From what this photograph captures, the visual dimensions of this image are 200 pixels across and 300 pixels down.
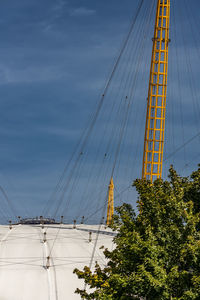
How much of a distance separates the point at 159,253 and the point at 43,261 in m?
27.4

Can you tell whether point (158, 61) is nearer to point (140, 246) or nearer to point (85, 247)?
point (85, 247)

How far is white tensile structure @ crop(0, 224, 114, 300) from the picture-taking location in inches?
1807

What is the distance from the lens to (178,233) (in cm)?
2933

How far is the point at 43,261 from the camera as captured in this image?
53.8 m

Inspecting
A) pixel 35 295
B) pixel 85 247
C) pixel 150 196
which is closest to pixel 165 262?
pixel 150 196

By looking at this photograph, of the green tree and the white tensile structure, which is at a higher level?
the white tensile structure

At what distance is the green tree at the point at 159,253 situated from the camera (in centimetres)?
2777

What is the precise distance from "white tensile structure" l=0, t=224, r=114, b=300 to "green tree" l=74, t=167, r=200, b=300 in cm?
1365

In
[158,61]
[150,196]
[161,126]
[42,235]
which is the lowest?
[150,196]

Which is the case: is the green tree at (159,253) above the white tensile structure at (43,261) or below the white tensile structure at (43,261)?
below

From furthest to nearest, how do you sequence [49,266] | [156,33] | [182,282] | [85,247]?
[156,33], [85,247], [49,266], [182,282]

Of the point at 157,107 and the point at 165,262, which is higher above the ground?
the point at 157,107

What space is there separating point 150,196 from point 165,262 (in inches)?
204

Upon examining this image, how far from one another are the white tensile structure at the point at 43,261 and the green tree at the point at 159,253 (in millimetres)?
13652
